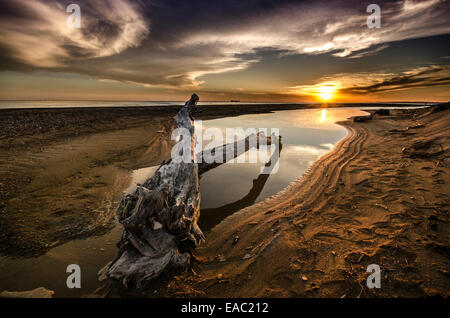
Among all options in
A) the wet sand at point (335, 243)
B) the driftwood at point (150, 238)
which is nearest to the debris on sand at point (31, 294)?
the driftwood at point (150, 238)

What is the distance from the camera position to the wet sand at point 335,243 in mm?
2678

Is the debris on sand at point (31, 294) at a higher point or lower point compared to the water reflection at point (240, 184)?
lower

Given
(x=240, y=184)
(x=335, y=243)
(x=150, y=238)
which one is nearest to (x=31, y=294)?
(x=150, y=238)

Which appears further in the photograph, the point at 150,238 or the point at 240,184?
the point at 240,184

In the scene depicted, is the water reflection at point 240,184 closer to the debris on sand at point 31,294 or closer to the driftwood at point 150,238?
the driftwood at point 150,238

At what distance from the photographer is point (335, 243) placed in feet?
11.5

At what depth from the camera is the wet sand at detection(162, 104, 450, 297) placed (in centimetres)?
268

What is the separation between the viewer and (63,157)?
8773 mm

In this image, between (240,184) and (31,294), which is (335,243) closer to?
(240,184)

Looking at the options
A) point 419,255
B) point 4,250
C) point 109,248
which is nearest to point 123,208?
point 109,248

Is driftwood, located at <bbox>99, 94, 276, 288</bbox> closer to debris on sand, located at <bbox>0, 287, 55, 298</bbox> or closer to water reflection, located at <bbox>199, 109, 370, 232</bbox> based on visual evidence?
debris on sand, located at <bbox>0, 287, 55, 298</bbox>

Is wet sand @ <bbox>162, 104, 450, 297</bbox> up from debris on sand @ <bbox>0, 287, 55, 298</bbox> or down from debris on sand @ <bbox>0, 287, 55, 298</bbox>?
up

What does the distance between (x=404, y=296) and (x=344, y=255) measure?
2.77 ft

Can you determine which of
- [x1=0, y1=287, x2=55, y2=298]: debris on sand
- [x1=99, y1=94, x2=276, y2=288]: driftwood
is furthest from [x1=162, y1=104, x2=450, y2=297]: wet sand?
[x1=0, y1=287, x2=55, y2=298]: debris on sand
